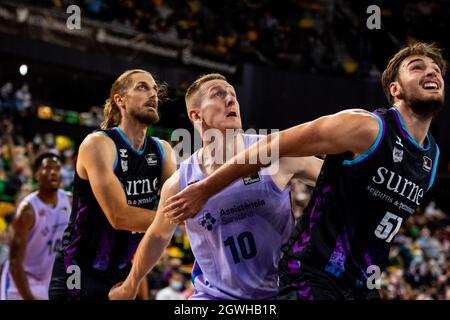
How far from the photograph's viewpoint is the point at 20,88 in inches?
656

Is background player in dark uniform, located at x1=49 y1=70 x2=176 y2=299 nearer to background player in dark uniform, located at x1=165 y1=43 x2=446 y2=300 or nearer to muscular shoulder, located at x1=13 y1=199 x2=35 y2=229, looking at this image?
background player in dark uniform, located at x1=165 y1=43 x2=446 y2=300

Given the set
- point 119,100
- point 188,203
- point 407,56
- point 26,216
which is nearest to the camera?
point 188,203

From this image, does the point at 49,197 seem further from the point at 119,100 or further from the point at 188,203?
the point at 188,203

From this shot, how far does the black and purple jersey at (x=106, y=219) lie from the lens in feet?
16.2

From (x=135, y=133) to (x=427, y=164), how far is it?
88.7 inches

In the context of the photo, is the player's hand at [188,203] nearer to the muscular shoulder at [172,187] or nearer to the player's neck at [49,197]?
the muscular shoulder at [172,187]

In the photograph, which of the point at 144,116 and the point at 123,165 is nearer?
the point at 123,165

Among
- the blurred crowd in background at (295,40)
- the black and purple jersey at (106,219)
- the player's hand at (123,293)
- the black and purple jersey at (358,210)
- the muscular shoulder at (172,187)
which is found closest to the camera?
the black and purple jersey at (358,210)

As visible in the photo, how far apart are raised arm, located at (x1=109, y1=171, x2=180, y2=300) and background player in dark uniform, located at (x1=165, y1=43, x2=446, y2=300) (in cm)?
52

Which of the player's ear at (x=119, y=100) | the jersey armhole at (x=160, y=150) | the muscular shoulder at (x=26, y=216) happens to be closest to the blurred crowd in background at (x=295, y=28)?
the muscular shoulder at (x=26, y=216)

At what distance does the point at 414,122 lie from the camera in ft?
11.6

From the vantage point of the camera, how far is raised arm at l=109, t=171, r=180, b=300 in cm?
409

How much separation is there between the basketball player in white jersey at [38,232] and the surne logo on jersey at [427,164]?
13.3 ft

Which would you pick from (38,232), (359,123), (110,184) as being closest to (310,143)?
(359,123)
